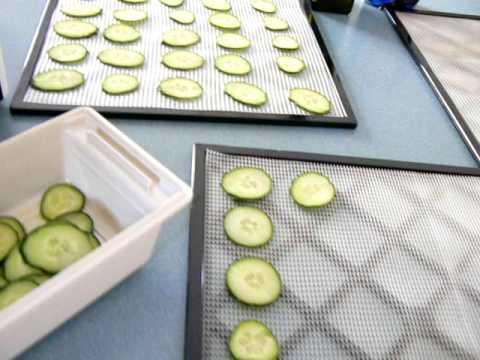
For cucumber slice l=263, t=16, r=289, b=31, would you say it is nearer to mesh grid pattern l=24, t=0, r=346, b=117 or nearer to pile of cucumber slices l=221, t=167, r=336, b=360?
mesh grid pattern l=24, t=0, r=346, b=117

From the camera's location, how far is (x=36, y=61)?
0.83 m

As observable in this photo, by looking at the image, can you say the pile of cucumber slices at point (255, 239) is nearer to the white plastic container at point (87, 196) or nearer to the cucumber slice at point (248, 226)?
Answer: the cucumber slice at point (248, 226)

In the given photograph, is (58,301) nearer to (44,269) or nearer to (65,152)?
(44,269)

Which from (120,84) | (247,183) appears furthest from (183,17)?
(247,183)

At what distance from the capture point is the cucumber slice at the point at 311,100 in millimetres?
850

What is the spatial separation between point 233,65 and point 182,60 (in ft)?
0.36

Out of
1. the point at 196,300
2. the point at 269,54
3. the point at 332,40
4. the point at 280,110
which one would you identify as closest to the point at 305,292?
the point at 196,300

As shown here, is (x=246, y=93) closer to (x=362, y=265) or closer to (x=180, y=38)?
(x=180, y=38)

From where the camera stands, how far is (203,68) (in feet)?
2.97

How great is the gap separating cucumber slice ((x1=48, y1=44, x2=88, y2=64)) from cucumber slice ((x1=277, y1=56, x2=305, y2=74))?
16.4 inches

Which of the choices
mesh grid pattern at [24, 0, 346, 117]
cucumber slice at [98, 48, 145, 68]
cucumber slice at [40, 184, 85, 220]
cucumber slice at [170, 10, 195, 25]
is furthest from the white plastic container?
cucumber slice at [170, 10, 195, 25]

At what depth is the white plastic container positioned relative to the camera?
1.24 ft

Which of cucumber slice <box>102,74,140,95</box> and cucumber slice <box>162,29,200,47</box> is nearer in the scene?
cucumber slice <box>102,74,140,95</box>

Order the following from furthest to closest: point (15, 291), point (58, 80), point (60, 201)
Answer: point (58, 80) < point (60, 201) < point (15, 291)
